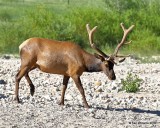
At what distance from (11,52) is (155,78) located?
40.2 feet

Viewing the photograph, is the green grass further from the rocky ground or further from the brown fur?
the brown fur

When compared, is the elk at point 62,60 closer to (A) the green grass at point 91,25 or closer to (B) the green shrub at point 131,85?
(B) the green shrub at point 131,85

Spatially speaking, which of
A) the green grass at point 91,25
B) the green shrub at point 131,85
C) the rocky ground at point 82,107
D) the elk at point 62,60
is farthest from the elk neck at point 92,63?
the green grass at point 91,25

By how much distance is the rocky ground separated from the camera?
12602mm

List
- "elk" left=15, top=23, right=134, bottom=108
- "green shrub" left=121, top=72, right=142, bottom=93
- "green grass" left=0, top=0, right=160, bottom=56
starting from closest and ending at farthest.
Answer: "elk" left=15, top=23, right=134, bottom=108 → "green shrub" left=121, top=72, right=142, bottom=93 → "green grass" left=0, top=0, right=160, bottom=56

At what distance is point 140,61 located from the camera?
27578mm

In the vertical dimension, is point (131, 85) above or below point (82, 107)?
below

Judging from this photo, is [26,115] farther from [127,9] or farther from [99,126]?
[127,9]

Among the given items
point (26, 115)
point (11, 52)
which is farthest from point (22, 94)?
point (11, 52)

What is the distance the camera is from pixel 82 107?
14.6 meters

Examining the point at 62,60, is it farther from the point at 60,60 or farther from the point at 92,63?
the point at 92,63

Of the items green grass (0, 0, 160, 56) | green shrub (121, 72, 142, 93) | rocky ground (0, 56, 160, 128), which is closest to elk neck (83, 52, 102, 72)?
rocky ground (0, 56, 160, 128)

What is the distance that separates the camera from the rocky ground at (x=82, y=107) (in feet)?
41.3

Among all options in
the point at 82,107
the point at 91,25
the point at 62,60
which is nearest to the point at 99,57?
the point at 62,60
